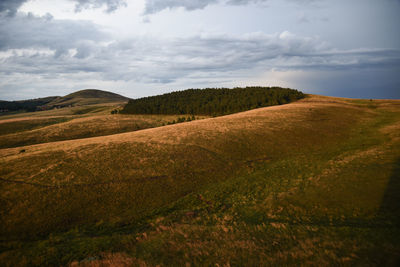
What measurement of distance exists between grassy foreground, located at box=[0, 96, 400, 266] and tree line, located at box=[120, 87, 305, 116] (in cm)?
7253

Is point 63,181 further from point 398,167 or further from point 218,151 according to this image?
point 398,167

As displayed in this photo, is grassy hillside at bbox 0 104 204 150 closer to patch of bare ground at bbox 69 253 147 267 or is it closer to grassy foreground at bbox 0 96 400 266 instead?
grassy foreground at bbox 0 96 400 266

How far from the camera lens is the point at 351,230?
12.8m

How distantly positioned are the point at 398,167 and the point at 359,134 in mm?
20093

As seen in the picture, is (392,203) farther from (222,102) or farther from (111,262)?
(222,102)

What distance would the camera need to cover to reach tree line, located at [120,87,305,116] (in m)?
105

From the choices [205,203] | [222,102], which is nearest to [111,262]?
[205,203]

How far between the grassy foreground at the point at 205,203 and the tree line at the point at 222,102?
72.5 metres

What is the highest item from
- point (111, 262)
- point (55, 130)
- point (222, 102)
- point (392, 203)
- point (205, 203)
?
point (222, 102)

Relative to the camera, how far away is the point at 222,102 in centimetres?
11325

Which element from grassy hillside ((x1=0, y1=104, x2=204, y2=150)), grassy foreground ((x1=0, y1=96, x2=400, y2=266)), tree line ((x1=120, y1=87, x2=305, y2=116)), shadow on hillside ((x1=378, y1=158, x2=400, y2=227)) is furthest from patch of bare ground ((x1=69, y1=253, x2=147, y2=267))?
tree line ((x1=120, y1=87, x2=305, y2=116))

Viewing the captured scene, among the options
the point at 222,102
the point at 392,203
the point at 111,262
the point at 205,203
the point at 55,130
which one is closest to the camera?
the point at 111,262

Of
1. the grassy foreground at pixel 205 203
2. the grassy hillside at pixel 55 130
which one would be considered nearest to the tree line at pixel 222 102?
the grassy hillside at pixel 55 130

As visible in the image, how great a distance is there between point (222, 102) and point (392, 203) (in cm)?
10096
